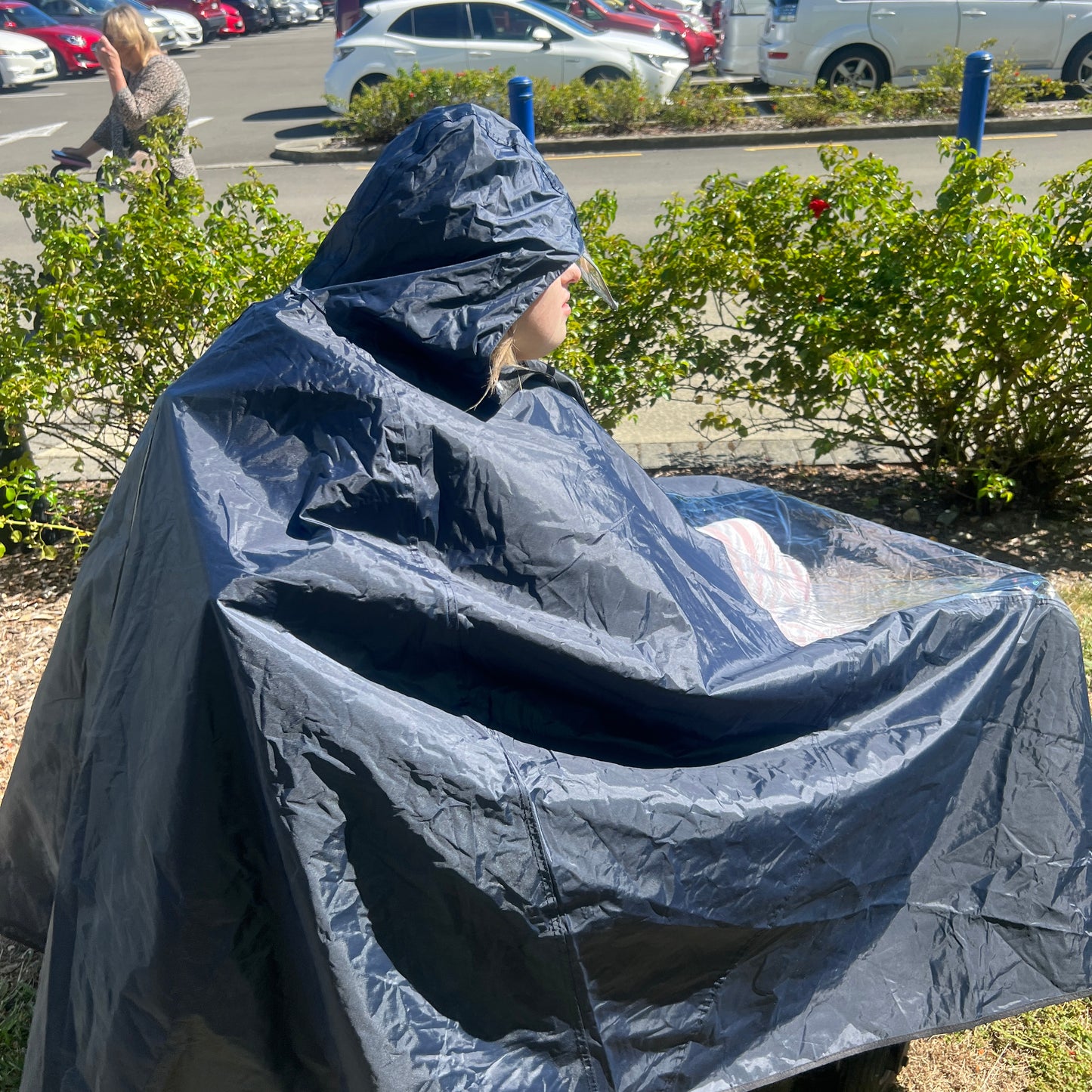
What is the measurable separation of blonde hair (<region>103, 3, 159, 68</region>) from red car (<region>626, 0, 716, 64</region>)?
12936mm

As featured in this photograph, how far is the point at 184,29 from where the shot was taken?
27.7 metres

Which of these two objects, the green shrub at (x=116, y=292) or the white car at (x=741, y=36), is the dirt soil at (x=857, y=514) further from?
the white car at (x=741, y=36)

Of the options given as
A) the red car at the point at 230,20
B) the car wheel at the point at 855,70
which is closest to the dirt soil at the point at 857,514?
the car wheel at the point at 855,70

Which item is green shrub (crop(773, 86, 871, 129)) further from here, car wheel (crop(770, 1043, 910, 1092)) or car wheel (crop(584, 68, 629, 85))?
car wheel (crop(770, 1043, 910, 1092))

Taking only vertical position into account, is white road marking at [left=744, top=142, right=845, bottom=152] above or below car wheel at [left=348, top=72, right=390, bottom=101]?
below

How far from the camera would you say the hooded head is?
1.94 m

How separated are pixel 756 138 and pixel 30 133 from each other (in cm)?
1066

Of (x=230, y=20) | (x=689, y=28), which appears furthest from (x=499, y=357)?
(x=230, y=20)

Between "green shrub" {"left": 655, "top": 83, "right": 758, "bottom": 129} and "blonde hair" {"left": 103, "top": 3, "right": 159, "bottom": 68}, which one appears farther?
"green shrub" {"left": 655, "top": 83, "right": 758, "bottom": 129}

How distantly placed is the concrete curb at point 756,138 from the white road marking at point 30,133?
4752 millimetres

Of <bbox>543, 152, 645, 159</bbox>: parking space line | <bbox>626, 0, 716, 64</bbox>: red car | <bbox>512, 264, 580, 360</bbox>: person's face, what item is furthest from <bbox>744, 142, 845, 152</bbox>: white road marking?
<bbox>512, 264, 580, 360</bbox>: person's face

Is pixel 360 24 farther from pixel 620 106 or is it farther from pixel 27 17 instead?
pixel 27 17

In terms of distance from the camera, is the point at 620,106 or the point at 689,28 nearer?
the point at 620,106

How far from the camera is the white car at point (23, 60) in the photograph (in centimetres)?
2194
